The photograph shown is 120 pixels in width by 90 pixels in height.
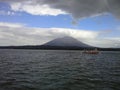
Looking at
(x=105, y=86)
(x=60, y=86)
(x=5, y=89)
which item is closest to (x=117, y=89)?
(x=105, y=86)

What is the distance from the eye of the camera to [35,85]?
30.6 metres

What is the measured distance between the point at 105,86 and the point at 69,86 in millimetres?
4661

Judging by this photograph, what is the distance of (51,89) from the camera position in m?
27.9

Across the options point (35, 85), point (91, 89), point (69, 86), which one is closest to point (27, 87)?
point (35, 85)

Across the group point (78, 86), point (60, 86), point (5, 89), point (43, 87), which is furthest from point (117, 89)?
point (5, 89)

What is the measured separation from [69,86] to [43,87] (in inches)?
133

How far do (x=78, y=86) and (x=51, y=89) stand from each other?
4077 mm

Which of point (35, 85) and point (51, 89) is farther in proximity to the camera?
point (35, 85)

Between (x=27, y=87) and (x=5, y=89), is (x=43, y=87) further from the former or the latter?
(x=5, y=89)

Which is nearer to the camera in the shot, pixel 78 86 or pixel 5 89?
pixel 5 89

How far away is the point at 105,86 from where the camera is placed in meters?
30.2

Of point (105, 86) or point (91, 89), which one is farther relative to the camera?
point (105, 86)

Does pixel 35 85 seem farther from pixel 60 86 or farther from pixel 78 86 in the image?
pixel 78 86

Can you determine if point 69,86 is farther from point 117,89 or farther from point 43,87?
point 117,89
